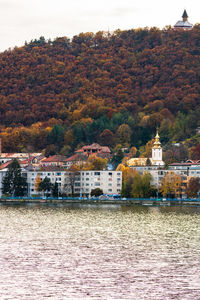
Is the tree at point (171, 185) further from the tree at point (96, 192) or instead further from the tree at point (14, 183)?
the tree at point (14, 183)

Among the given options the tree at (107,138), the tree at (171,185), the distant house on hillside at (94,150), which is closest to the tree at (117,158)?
the distant house on hillside at (94,150)

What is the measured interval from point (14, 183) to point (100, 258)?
79.4 m

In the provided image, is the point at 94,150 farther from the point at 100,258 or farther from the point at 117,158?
the point at 100,258

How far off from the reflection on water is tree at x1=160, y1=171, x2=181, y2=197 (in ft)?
111

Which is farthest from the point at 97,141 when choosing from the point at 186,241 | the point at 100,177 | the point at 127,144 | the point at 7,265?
the point at 7,265

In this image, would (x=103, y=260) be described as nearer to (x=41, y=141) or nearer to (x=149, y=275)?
(x=149, y=275)

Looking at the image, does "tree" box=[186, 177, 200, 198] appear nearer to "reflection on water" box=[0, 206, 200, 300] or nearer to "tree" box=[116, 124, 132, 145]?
"reflection on water" box=[0, 206, 200, 300]

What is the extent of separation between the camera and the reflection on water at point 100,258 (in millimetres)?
39094

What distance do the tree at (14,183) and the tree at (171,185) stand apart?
976 inches

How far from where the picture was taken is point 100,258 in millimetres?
48469

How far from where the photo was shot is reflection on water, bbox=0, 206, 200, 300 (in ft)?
128

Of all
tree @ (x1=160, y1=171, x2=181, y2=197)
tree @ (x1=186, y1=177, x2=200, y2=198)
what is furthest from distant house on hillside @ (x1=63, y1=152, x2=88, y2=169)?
tree @ (x1=186, y1=177, x2=200, y2=198)

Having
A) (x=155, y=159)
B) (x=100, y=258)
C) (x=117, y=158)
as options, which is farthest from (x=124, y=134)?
(x=100, y=258)

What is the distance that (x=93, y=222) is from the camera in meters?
76.1
